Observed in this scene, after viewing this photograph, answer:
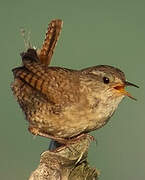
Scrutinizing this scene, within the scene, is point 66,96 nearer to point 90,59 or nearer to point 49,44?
point 49,44

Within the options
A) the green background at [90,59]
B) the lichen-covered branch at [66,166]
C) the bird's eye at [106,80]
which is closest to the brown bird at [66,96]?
the bird's eye at [106,80]

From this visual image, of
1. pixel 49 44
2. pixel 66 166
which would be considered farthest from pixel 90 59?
pixel 66 166

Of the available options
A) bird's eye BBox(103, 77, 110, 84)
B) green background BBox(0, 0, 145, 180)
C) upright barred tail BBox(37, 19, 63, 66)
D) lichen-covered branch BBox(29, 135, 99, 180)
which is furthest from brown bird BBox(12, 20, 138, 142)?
lichen-covered branch BBox(29, 135, 99, 180)

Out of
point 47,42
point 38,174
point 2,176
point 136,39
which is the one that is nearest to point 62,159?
point 38,174

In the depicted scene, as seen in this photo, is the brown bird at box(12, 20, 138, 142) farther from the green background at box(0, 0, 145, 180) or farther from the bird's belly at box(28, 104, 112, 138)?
the green background at box(0, 0, 145, 180)

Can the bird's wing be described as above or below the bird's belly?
above
